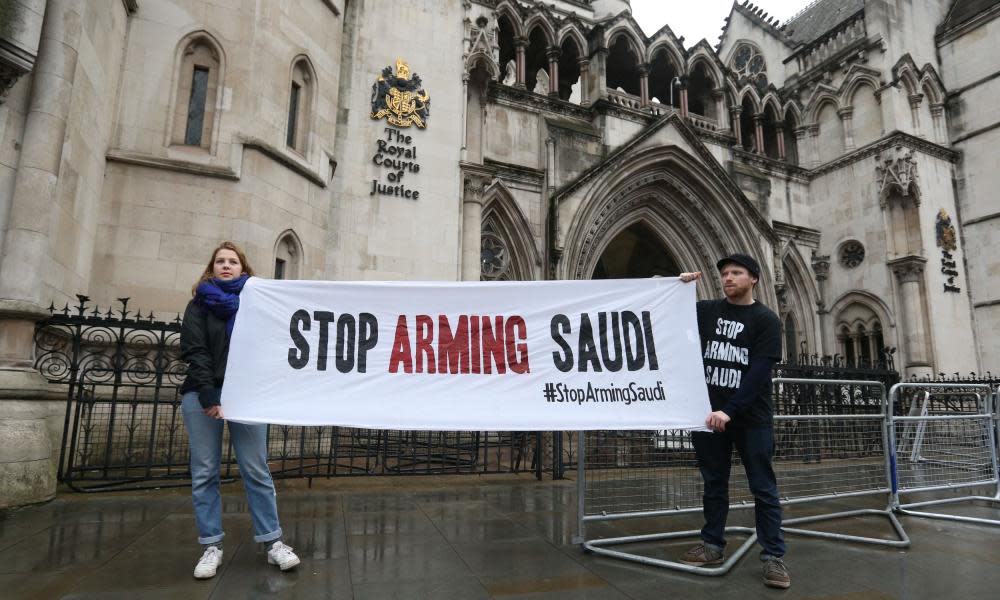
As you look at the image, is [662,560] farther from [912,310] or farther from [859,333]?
[859,333]

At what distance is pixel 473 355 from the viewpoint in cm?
444

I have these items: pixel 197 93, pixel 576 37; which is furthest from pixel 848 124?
pixel 197 93

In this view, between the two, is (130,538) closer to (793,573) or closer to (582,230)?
(793,573)

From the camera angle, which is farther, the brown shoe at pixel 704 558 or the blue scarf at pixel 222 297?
the brown shoe at pixel 704 558

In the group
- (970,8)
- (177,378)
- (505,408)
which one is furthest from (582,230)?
(970,8)

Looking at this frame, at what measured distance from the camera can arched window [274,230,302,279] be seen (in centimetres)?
1007

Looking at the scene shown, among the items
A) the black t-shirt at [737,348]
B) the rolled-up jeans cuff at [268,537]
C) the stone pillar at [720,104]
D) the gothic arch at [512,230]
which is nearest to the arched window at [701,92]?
the stone pillar at [720,104]

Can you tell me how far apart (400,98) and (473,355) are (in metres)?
10.4

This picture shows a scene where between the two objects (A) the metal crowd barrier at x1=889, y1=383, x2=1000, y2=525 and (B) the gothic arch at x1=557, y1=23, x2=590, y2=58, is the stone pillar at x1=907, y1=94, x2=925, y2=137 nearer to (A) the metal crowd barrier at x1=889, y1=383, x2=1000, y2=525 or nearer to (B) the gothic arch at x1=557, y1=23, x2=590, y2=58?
(B) the gothic arch at x1=557, y1=23, x2=590, y2=58

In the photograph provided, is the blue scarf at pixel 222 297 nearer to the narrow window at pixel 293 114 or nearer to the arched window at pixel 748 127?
the narrow window at pixel 293 114

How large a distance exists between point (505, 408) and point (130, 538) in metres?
3.18

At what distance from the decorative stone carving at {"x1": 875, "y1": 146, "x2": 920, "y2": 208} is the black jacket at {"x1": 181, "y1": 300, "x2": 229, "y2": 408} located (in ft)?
78.9

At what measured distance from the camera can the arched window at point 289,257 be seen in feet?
33.0

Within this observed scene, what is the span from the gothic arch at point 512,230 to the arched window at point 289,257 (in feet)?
22.1
